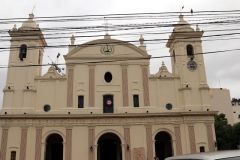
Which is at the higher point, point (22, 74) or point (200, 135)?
point (22, 74)

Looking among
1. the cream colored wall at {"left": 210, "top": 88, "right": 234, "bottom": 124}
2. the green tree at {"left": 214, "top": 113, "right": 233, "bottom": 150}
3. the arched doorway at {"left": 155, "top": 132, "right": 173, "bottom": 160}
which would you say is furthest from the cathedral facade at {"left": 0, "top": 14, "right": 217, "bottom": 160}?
the cream colored wall at {"left": 210, "top": 88, "right": 234, "bottom": 124}

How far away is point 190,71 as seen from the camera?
27609 mm

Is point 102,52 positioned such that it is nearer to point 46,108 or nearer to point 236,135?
point 46,108

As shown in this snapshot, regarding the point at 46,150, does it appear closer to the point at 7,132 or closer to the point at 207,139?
the point at 7,132

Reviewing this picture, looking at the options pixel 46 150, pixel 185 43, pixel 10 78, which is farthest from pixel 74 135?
pixel 185 43

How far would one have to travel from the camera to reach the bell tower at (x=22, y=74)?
25609 mm

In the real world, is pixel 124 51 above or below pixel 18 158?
above

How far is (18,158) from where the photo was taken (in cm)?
2395

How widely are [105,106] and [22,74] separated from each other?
851 cm

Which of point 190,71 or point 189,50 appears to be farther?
point 189,50

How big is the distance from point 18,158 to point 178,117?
14.6 m

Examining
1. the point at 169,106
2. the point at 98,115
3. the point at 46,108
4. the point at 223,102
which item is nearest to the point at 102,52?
the point at 98,115

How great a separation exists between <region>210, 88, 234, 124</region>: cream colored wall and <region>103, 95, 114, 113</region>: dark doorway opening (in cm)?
3074

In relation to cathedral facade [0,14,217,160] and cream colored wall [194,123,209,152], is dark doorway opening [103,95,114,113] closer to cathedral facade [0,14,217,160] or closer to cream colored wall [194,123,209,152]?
cathedral facade [0,14,217,160]
